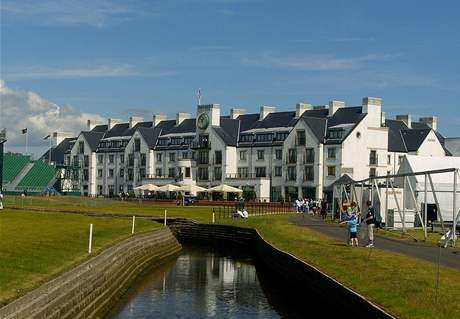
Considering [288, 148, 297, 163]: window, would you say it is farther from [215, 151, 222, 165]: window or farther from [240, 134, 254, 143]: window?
[215, 151, 222, 165]: window

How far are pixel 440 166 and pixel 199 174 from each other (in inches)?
2841

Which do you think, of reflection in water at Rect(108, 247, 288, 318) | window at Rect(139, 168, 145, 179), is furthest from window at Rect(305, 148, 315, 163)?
reflection in water at Rect(108, 247, 288, 318)

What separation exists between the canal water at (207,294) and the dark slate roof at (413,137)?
85.1 metres

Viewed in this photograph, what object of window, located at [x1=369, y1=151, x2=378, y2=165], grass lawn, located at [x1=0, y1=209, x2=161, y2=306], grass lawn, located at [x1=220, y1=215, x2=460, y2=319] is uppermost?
window, located at [x1=369, y1=151, x2=378, y2=165]

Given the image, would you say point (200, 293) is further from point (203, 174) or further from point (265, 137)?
point (203, 174)

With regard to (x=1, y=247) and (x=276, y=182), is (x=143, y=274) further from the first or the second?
(x=276, y=182)

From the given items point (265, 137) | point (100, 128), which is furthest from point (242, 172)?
point (100, 128)

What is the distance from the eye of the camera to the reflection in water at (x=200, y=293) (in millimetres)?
26859

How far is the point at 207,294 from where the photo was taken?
A: 31.7 m

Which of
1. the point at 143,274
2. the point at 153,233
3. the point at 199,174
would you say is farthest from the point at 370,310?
the point at 199,174

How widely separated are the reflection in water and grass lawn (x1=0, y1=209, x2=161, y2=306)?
2.88 m

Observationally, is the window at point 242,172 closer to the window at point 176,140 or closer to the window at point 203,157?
the window at point 203,157

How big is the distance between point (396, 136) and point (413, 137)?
2.88m

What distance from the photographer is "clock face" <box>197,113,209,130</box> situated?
133375 millimetres
